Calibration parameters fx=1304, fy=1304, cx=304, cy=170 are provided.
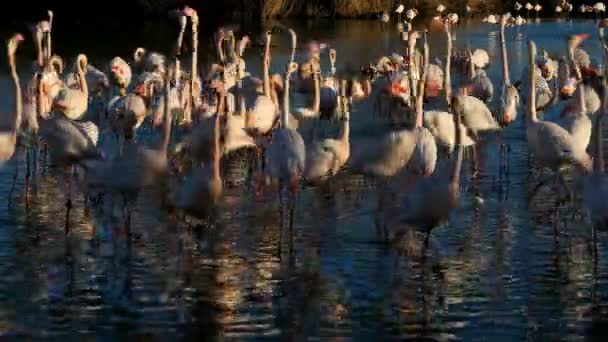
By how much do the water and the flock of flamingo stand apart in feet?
1.13

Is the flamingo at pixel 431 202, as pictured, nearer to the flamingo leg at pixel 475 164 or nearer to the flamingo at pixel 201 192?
the flamingo at pixel 201 192

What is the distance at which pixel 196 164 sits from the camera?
1222 centimetres

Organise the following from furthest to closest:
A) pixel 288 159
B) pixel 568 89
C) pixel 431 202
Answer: pixel 568 89 < pixel 288 159 < pixel 431 202

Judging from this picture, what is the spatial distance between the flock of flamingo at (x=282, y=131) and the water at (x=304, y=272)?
0.35m

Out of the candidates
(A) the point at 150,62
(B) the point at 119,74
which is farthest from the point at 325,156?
(A) the point at 150,62

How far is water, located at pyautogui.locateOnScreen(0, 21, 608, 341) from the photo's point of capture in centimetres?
769

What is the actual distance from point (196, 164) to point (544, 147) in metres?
3.40

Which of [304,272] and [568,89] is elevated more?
[568,89]

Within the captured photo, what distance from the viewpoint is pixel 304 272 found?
29.4 ft

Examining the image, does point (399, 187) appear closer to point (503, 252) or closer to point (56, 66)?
point (503, 252)

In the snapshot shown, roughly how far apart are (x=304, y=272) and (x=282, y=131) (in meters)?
1.65

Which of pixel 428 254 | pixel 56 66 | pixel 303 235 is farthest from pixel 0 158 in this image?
pixel 56 66

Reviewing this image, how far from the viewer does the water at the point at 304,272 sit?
7.69m

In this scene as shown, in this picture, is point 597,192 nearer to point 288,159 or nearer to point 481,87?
point 288,159
